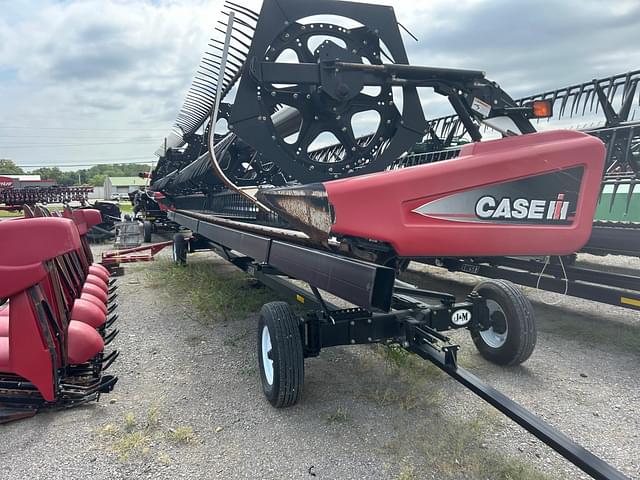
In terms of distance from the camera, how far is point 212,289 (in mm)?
6336

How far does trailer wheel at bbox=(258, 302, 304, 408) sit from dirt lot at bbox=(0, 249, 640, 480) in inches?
5.0

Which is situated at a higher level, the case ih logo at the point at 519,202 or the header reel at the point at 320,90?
the header reel at the point at 320,90

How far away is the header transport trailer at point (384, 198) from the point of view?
215 cm

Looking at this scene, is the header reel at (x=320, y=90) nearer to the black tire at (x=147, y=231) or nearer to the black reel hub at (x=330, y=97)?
the black reel hub at (x=330, y=97)

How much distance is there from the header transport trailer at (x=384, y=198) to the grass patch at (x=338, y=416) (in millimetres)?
235

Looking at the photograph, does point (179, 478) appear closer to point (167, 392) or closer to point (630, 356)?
point (167, 392)

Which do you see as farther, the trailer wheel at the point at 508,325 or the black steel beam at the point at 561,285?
the black steel beam at the point at 561,285

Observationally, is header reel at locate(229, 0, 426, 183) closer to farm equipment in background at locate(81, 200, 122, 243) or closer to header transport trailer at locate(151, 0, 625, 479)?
header transport trailer at locate(151, 0, 625, 479)

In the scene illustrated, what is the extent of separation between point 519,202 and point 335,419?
164 centimetres

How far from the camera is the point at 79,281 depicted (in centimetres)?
459

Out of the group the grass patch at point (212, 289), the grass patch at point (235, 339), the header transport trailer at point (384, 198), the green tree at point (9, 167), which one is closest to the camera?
the header transport trailer at point (384, 198)

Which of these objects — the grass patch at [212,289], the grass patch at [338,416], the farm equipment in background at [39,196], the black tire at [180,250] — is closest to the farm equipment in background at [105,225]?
the farm equipment in background at [39,196]

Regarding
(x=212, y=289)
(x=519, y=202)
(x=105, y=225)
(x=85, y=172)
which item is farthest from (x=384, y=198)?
(x=85, y=172)

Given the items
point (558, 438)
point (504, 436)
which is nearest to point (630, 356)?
point (504, 436)
